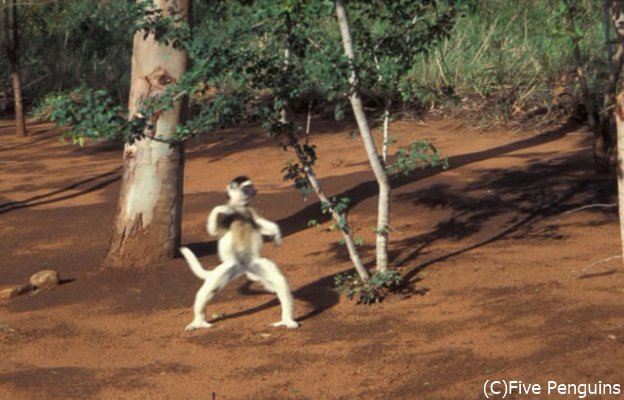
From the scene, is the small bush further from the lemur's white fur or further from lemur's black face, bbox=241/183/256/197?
lemur's black face, bbox=241/183/256/197

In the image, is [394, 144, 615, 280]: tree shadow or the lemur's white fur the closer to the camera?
the lemur's white fur

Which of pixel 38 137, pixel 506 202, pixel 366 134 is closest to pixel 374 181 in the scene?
pixel 506 202

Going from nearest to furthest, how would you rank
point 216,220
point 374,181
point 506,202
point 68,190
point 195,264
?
point 216,220 → point 195,264 → point 506,202 → point 374,181 → point 68,190

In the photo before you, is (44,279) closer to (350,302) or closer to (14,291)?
(14,291)

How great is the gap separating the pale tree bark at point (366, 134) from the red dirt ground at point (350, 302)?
485 mm

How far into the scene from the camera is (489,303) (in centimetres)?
1011

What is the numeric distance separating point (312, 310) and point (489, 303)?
4.78 feet

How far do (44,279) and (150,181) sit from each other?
1.42m

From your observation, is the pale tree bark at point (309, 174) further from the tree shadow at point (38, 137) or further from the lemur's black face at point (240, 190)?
the tree shadow at point (38, 137)

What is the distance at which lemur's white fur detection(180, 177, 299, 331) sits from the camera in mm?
9688

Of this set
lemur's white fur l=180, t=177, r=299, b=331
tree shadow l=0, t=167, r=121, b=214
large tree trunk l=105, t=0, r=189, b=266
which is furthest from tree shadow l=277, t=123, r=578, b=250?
lemur's white fur l=180, t=177, r=299, b=331

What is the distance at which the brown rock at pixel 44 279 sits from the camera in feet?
39.0

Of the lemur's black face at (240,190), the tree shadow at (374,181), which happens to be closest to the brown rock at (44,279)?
the tree shadow at (374,181)

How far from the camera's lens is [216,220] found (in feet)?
31.6
